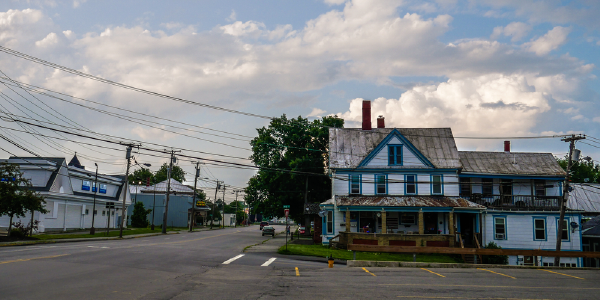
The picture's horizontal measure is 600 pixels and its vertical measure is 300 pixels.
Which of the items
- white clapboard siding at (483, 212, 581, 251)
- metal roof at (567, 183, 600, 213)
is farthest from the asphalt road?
metal roof at (567, 183, 600, 213)

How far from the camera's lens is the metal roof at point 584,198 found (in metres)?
52.2

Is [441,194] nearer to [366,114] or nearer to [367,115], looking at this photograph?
[367,115]

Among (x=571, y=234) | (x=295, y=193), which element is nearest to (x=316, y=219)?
(x=295, y=193)

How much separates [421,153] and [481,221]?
7299 mm

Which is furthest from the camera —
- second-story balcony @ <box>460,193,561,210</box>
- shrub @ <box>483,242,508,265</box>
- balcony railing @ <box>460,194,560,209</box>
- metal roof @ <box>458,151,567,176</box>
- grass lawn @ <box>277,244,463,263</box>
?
metal roof @ <box>458,151,567,176</box>

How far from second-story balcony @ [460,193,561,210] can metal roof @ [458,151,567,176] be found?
6.85 feet

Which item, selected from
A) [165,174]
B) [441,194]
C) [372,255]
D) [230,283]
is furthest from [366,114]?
[165,174]

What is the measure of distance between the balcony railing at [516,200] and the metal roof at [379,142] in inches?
135

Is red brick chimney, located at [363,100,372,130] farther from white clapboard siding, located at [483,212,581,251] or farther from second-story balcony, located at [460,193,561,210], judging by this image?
white clapboard siding, located at [483,212,581,251]

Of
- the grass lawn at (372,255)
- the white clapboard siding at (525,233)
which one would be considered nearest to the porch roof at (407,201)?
the white clapboard siding at (525,233)

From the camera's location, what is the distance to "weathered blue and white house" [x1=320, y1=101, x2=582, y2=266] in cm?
3753

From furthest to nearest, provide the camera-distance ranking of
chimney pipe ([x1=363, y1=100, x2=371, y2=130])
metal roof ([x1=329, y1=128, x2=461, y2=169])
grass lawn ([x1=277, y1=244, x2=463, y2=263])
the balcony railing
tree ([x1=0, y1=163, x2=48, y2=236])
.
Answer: chimney pipe ([x1=363, y1=100, x2=371, y2=130])
metal roof ([x1=329, y1=128, x2=461, y2=169])
the balcony railing
tree ([x1=0, y1=163, x2=48, y2=236])
grass lawn ([x1=277, y1=244, x2=463, y2=263])

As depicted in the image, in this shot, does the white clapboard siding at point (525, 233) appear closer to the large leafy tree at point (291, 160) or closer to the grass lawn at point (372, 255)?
the grass lawn at point (372, 255)

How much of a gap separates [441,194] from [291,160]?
18.4 m
